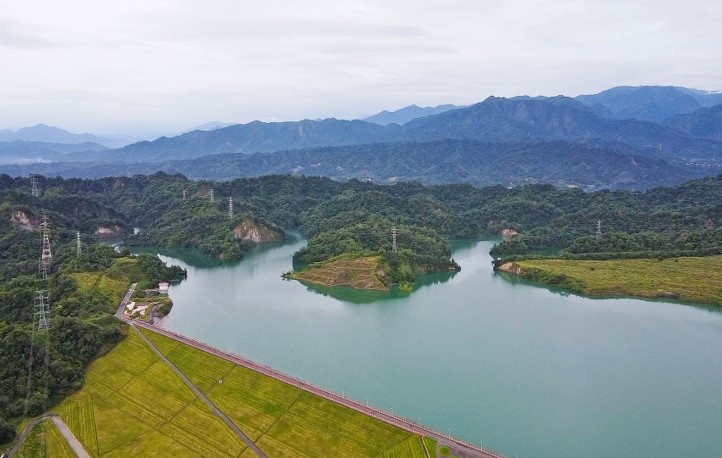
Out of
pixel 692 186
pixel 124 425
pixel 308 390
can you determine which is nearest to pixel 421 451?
pixel 308 390

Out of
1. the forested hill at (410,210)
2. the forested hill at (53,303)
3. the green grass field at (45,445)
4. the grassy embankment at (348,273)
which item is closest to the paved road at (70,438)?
the green grass field at (45,445)

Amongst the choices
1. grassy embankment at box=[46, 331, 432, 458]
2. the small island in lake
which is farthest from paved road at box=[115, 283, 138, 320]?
the small island in lake

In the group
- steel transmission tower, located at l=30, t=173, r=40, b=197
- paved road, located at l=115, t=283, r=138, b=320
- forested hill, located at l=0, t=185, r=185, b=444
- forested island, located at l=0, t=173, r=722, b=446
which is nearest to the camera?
forested hill, located at l=0, t=185, r=185, b=444

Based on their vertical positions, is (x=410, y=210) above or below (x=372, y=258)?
below

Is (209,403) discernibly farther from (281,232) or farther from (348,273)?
(281,232)

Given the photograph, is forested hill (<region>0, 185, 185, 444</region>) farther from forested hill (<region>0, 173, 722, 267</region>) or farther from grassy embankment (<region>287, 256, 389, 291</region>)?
grassy embankment (<region>287, 256, 389, 291</region>)

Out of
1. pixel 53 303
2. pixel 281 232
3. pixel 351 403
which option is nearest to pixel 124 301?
pixel 53 303

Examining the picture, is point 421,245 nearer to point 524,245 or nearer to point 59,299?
point 524,245
